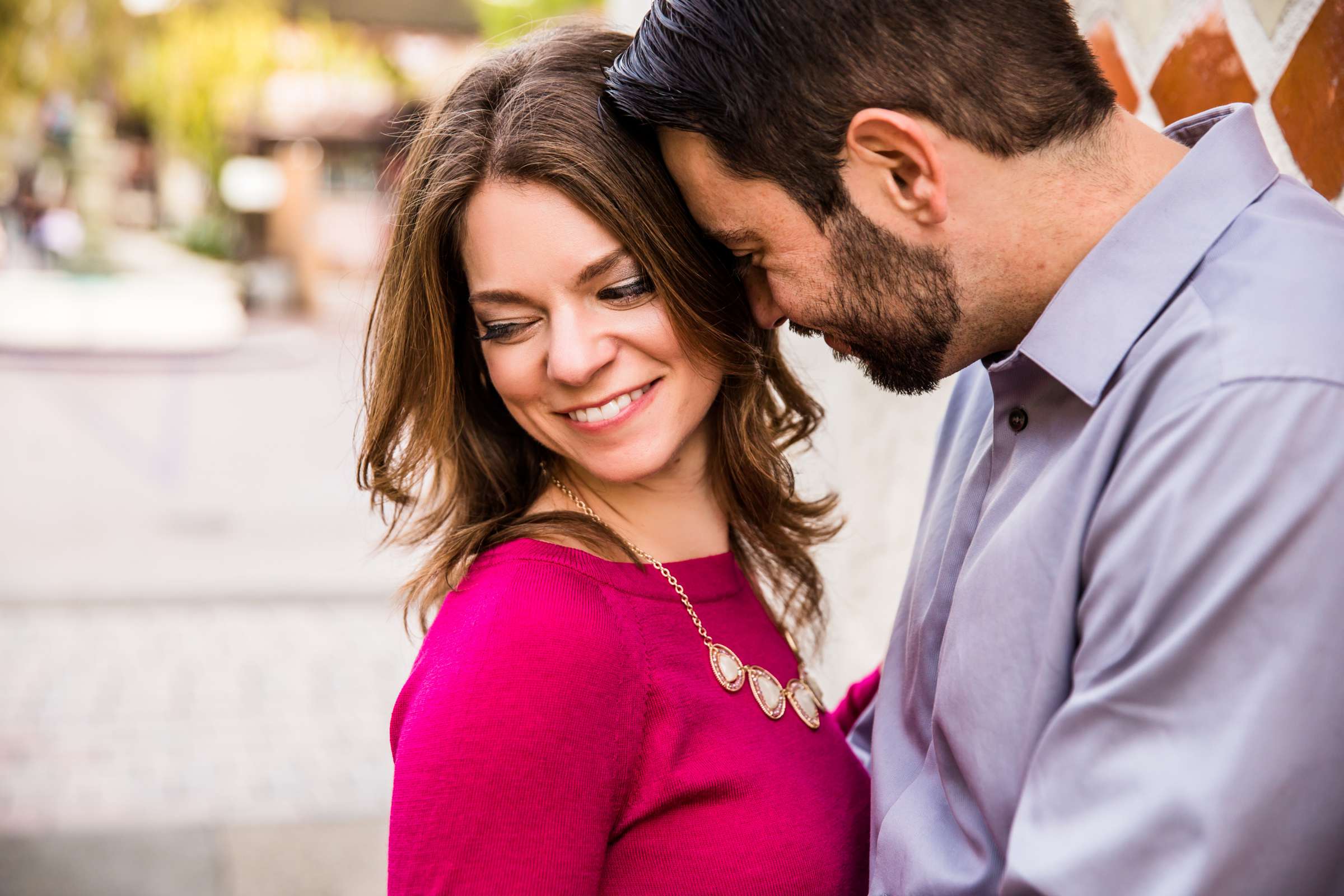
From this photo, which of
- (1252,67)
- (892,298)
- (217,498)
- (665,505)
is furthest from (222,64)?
(892,298)

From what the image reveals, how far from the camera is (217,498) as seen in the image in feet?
32.3

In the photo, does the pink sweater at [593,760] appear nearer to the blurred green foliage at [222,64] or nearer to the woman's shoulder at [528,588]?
the woman's shoulder at [528,588]

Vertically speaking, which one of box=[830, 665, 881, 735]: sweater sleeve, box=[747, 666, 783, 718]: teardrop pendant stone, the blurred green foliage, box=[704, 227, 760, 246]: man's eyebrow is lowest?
the blurred green foliage

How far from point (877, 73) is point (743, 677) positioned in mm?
945

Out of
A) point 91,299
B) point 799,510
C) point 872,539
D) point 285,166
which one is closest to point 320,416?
point 91,299

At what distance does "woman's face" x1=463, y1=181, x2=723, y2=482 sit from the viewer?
1854 mm

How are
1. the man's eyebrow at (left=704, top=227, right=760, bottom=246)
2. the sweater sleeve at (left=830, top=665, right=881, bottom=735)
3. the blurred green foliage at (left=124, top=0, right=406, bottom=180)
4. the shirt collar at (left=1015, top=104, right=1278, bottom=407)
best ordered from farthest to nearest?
the blurred green foliage at (left=124, top=0, right=406, bottom=180), the sweater sleeve at (left=830, top=665, right=881, bottom=735), the man's eyebrow at (left=704, top=227, right=760, bottom=246), the shirt collar at (left=1015, top=104, right=1278, bottom=407)

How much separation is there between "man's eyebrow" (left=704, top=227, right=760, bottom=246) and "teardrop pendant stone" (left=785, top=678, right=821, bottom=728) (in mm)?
760

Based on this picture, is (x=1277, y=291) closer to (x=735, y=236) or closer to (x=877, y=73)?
(x=877, y=73)

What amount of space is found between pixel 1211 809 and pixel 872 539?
7.87 ft

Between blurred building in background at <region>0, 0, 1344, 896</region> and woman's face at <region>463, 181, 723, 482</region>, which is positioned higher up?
woman's face at <region>463, 181, 723, 482</region>

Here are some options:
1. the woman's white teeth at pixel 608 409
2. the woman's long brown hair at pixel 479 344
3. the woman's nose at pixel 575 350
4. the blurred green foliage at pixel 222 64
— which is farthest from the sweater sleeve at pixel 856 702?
the blurred green foliage at pixel 222 64

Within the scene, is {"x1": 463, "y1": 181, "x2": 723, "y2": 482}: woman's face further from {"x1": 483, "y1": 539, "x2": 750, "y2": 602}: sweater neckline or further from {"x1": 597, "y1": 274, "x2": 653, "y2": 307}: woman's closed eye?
Answer: {"x1": 483, "y1": 539, "x2": 750, "y2": 602}: sweater neckline

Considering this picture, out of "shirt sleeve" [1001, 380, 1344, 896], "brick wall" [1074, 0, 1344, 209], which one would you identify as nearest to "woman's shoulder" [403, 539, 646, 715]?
"shirt sleeve" [1001, 380, 1344, 896]
